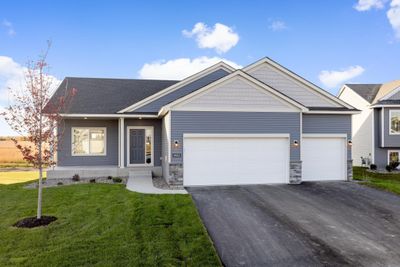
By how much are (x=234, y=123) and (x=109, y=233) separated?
7050mm

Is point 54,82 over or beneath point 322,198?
over

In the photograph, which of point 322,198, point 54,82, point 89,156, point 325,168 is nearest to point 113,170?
point 89,156

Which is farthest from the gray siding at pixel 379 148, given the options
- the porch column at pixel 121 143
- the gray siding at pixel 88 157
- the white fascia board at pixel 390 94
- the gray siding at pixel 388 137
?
the gray siding at pixel 88 157

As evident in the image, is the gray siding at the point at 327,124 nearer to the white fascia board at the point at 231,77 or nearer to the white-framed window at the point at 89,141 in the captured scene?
the white fascia board at the point at 231,77

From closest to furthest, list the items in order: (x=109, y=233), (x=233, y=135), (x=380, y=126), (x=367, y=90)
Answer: (x=109, y=233) < (x=233, y=135) < (x=380, y=126) < (x=367, y=90)

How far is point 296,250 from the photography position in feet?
17.4

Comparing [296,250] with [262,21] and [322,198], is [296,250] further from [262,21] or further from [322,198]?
[262,21]

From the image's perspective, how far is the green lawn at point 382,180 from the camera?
1117 centimetres

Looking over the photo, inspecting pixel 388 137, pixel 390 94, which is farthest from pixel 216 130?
pixel 390 94

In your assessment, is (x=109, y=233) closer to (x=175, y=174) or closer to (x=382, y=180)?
(x=175, y=174)

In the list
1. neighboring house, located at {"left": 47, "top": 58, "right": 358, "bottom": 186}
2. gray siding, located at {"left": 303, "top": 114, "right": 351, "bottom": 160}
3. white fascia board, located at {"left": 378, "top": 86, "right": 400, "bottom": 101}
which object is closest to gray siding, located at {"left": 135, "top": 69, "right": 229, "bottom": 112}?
neighboring house, located at {"left": 47, "top": 58, "right": 358, "bottom": 186}

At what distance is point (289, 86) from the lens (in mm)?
13984

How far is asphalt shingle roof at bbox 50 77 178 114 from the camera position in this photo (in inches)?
559

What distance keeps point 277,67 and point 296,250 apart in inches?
419
